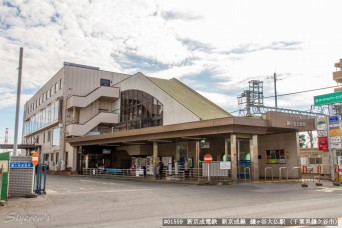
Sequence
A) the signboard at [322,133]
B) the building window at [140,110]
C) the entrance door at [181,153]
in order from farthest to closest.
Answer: the building window at [140,110] → the entrance door at [181,153] → the signboard at [322,133]

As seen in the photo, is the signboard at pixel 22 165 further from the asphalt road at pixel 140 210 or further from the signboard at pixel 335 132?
the signboard at pixel 335 132

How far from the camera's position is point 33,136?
68.7m

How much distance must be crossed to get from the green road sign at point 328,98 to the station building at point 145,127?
1995mm

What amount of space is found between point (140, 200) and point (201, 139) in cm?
1647

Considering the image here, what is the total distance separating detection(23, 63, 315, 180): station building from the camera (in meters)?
25.6

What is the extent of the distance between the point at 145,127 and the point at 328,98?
20205mm

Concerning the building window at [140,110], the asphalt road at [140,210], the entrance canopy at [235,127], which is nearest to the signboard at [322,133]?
the entrance canopy at [235,127]

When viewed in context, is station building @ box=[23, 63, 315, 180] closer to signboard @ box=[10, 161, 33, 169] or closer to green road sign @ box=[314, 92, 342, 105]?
→ green road sign @ box=[314, 92, 342, 105]

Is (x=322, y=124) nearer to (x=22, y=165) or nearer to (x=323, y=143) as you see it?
(x=323, y=143)

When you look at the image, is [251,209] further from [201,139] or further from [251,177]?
[201,139]

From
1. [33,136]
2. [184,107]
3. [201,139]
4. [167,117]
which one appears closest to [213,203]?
[201,139]
